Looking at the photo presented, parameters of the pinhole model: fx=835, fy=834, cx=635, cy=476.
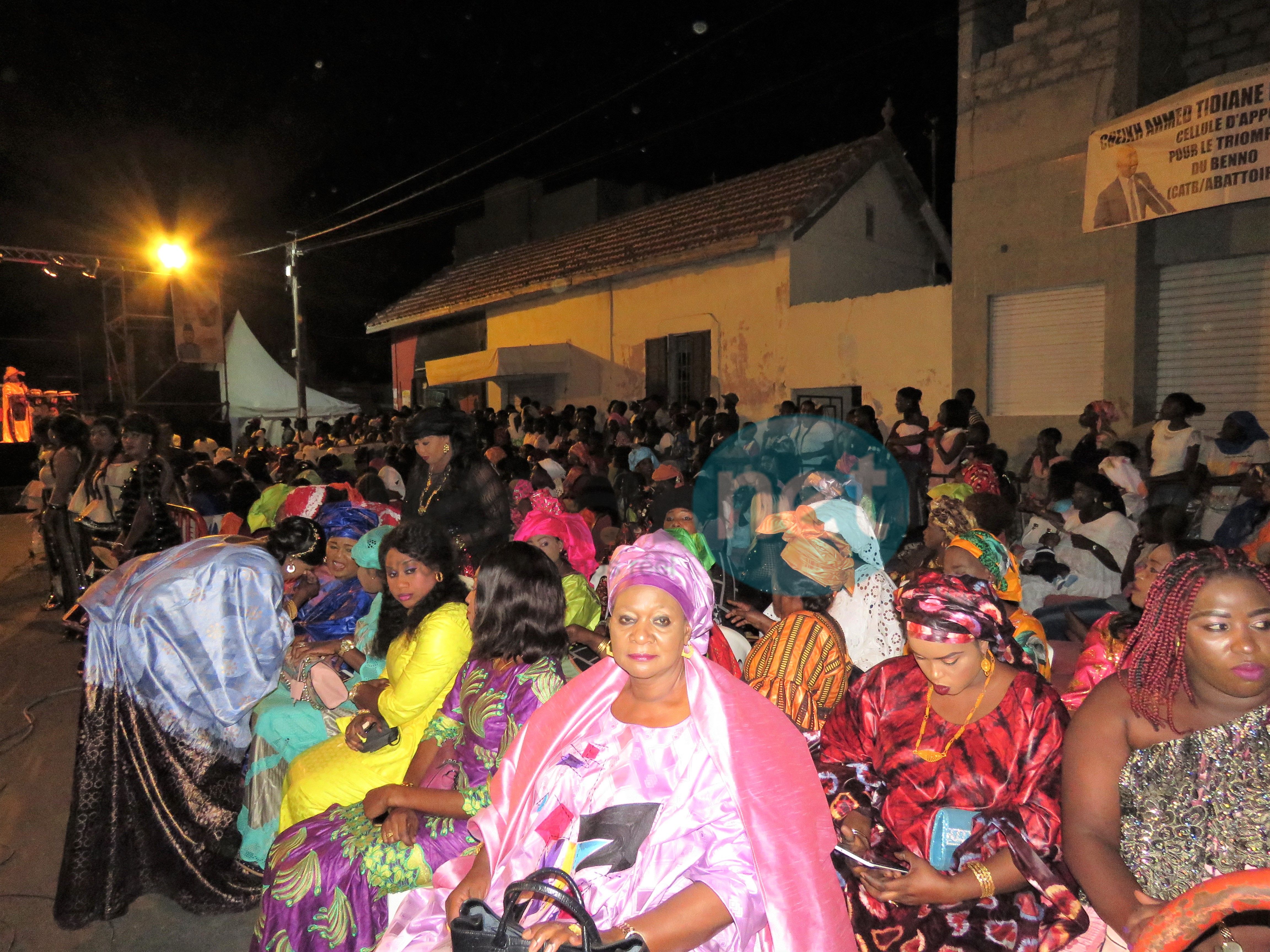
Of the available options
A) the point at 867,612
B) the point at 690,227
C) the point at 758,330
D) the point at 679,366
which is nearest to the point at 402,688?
the point at 867,612

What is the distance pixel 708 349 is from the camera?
15.5 meters

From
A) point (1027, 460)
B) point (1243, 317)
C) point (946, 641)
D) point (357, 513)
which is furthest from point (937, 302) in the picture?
point (946, 641)

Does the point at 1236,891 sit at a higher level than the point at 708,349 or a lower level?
lower

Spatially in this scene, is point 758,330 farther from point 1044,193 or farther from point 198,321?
point 198,321

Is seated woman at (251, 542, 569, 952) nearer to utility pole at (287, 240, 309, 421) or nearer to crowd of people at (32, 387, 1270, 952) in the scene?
crowd of people at (32, 387, 1270, 952)

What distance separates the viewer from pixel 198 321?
2184 cm

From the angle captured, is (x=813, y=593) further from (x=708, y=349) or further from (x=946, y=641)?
(x=708, y=349)

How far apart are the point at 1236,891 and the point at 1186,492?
663cm

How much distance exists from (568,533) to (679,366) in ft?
38.7

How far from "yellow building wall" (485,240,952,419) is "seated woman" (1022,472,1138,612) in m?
5.79

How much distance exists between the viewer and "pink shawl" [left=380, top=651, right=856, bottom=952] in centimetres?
210

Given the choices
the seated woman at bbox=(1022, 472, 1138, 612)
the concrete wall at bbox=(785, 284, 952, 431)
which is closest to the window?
the concrete wall at bbox=(785, 284, 952, 431)

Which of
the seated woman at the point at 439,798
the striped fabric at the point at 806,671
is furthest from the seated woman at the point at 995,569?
the seated woman at the point at 439,798

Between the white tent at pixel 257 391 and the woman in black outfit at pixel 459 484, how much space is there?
65.6 feet
